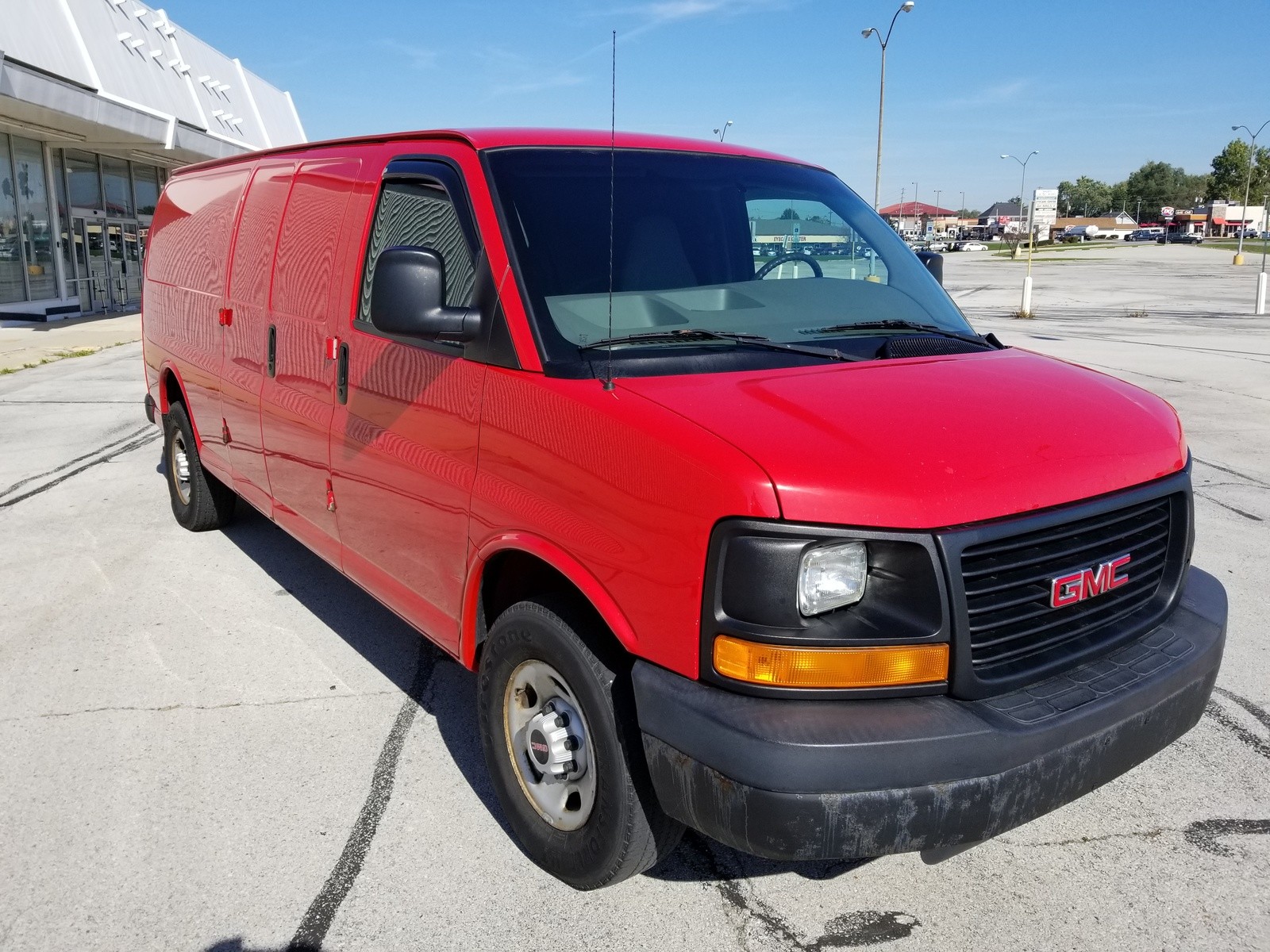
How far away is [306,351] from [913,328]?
2.29 meters

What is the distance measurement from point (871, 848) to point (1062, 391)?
1.43 meters

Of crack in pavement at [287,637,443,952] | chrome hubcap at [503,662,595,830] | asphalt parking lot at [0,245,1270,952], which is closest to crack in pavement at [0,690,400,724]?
asphalt parking lot at [0,245,1270,952]

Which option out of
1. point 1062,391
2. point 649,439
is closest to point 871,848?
point 649,439

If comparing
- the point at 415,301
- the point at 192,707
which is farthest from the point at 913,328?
the point at 192,707

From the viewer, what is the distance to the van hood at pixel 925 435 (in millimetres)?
2281

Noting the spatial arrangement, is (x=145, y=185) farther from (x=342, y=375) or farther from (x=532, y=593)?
(x=532, y=593)

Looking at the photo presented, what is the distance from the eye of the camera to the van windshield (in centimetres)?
301

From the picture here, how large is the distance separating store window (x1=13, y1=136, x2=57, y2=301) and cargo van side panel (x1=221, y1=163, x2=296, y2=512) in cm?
2241

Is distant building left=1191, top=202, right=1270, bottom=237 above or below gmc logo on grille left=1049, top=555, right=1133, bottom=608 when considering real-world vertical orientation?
above

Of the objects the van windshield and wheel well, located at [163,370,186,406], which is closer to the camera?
the van windshield

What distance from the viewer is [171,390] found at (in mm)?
6371

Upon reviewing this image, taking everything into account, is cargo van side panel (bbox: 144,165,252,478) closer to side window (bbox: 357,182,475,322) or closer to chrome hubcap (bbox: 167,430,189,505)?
Result: chrome hubcap (bbox: 167,430,189,505)

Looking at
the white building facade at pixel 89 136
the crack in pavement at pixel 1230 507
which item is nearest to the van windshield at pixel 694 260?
the crack in pavement at pixel 1230 507

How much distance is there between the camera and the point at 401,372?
3.41m
